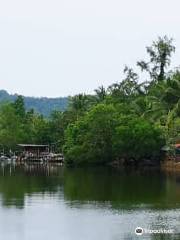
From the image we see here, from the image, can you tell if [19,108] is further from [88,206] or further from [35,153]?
[88,206]

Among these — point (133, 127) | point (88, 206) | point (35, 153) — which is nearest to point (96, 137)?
point (133, 127)

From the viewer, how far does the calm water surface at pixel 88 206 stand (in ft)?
121

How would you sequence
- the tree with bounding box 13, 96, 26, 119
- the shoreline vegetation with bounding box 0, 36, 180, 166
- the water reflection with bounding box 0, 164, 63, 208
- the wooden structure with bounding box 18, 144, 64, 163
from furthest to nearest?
the tree with bounding box 13, 96, 26, 119
the wooden structure with bounding box 18, 144, 64, 163
the shoreline vegetation with bounding box 0, 36, 180, 166
the water reflection with bounding box 0, 164, 63, 208

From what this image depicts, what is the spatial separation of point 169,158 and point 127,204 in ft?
134

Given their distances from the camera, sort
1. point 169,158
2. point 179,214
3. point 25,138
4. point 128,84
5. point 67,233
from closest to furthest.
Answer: point 67,233 → point 179,214 → point 169,158 → point 128,84 → point 25,138

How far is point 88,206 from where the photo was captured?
46.5 meters

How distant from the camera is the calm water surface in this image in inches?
1448

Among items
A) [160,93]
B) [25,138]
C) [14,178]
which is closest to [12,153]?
[25,138]

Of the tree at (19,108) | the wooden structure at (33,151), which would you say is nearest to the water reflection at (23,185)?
the wooden structure at (33,151)

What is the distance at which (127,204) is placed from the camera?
4738 centimetres

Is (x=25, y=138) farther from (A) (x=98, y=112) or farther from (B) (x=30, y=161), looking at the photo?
(A) (x=98, y=112)

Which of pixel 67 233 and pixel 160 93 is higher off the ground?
pixel 160 93

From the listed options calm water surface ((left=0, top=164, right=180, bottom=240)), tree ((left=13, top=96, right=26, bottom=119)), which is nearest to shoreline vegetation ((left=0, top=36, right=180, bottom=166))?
calm water surface ((left=0, top=164, right=180, bottom=240))

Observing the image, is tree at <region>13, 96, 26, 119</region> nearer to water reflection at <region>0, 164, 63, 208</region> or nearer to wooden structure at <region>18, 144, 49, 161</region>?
wooden structure at <region>18, 144, 49, 161</region>
